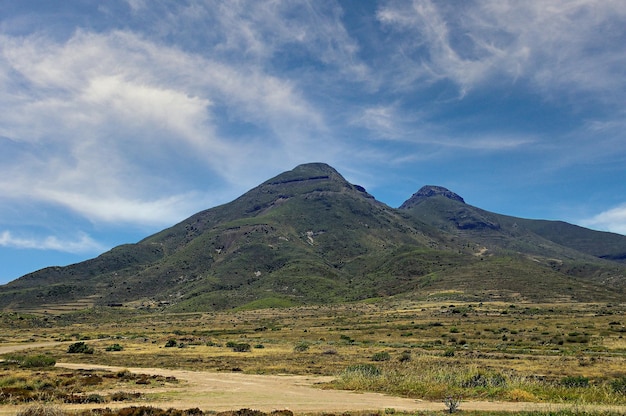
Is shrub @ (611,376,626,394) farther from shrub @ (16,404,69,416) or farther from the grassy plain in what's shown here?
shrub @ (16,404,69,416)

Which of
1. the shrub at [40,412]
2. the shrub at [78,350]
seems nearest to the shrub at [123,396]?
the shrub at [40,412]

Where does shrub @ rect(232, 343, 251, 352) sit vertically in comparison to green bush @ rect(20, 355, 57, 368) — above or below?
below

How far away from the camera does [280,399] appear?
82.4ft

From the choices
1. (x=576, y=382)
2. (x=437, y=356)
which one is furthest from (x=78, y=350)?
(x=576, y=382)

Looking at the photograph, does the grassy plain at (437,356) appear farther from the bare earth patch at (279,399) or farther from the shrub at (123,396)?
the shrub at (123,396)

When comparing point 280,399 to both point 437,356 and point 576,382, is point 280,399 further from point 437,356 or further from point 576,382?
point 437,356

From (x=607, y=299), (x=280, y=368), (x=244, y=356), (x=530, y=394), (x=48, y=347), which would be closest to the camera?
(x=530, y=394)

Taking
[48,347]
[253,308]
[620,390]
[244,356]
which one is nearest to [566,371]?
[620,390]

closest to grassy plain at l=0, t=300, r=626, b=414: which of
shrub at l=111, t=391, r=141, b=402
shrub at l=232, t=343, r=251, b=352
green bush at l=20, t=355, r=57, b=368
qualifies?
shrub at l=232, t=343, r=251, b=352

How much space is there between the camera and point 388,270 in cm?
19825

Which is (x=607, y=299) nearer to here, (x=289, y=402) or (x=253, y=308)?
(x=253, y=308)

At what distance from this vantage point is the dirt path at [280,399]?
2197 centimetres

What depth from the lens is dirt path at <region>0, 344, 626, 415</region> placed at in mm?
21969

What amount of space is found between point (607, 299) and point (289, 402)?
430 feet
